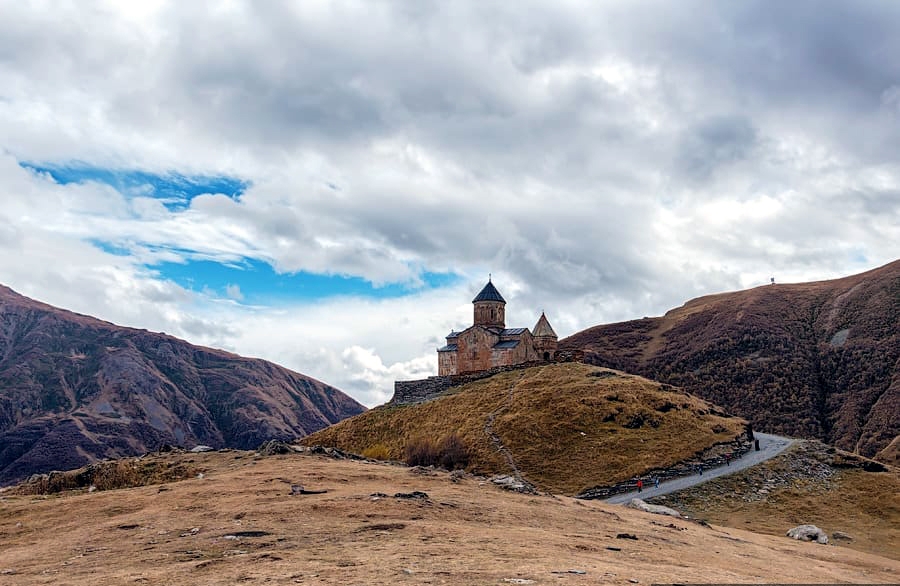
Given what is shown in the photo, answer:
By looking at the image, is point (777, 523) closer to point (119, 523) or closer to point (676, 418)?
point (676, 418)

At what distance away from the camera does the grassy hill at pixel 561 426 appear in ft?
163

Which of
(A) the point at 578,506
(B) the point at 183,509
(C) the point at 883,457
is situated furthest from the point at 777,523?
(C) the point at 883,457

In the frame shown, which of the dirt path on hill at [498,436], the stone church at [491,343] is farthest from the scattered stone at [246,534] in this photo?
the stone church at [491,343]

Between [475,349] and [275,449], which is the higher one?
[475,349]

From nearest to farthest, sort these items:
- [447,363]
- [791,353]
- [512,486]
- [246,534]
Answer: [246,534] < [512,486] < [447,363] < [791,353]

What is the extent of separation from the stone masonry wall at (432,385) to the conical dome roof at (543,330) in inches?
531

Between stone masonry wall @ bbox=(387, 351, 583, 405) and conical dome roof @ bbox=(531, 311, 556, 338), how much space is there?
13.5 meters

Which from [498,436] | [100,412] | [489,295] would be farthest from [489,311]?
[100,412]

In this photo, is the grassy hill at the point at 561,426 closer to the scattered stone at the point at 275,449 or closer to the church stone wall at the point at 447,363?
the church stone wall at the point at 447,363

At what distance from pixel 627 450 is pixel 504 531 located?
1267 inches

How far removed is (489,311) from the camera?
87375mm

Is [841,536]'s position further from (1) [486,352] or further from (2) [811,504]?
(1) [486,352]

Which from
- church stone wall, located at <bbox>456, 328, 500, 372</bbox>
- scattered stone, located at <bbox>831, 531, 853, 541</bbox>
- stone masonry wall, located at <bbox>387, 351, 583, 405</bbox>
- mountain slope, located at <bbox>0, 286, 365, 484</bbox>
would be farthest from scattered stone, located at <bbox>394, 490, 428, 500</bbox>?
mountain slope, located at <bbox>0, 286, 365, 484</bbox>

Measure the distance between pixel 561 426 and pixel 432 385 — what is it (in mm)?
24623
